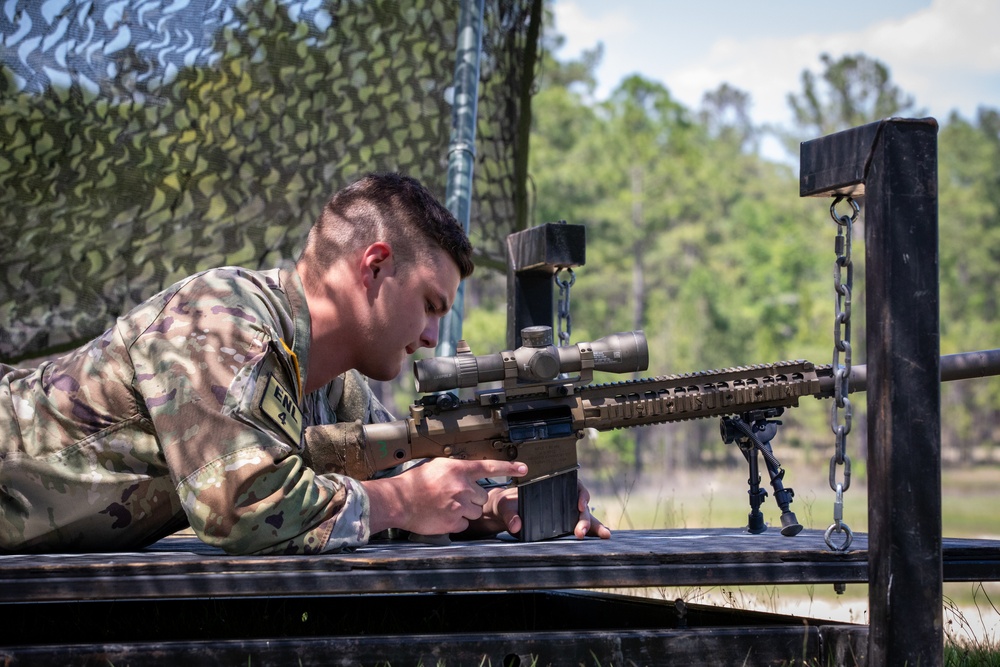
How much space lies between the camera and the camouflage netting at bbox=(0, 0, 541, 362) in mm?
5770

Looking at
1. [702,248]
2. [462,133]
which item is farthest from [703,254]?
[462,133]

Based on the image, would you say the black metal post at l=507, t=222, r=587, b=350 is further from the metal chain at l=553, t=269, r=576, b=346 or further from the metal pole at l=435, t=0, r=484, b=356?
the metal pole at l=435, t=0, r=484, b=356

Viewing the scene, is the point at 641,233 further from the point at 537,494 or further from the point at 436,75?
the point at 537,494

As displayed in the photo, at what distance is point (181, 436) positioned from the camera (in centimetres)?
299

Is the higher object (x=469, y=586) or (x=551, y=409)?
(x=551, y=409)

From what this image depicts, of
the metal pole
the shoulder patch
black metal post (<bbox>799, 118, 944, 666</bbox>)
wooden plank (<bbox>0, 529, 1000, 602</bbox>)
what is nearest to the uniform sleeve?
the shoulder patch

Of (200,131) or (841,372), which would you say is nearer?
(841,372)

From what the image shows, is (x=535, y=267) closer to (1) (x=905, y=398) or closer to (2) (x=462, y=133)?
(2) (x=462, y=133)

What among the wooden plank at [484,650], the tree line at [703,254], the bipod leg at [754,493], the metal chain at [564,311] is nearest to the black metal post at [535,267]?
the metal chain at [564,311]

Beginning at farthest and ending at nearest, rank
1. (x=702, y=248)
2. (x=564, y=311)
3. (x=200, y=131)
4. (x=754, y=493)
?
1. (x=702, y=248)
2. (x=200, y=131)
3. (x=564, y=311)
4. (x=754, y=493)

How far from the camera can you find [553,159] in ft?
154

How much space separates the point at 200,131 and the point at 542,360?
3.21 m

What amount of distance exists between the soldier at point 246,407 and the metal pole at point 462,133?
1784 mm

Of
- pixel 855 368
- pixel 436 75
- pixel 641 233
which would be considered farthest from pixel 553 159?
pixel 855 368
